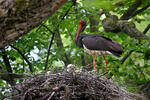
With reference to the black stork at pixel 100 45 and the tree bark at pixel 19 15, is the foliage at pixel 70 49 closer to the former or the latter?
the black stork at pixel 100 45

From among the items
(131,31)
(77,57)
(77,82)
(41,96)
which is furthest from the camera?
(77,57)

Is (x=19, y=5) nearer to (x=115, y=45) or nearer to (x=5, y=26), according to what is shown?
(x=5, y=26)

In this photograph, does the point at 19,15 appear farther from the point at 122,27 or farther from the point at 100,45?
the point at 122,27

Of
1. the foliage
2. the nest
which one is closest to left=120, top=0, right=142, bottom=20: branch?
the foliage

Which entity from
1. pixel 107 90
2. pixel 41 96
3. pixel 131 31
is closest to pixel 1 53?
pixel 41 96

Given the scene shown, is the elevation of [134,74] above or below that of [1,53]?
below

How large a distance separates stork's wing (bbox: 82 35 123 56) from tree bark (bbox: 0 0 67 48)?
328 centimetres

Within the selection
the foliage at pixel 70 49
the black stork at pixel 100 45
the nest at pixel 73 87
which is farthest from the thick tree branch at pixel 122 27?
the nest at pixel 73 87

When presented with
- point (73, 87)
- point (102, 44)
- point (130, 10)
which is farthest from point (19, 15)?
point (130, 10)

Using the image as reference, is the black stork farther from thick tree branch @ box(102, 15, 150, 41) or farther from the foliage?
thick tree branch @ box(102, 15, 150, 41)

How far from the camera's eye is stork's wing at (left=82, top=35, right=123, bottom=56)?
176 inches

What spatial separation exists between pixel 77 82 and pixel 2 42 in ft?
5.70

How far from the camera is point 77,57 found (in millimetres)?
6828

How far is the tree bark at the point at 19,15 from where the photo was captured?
1.19m
